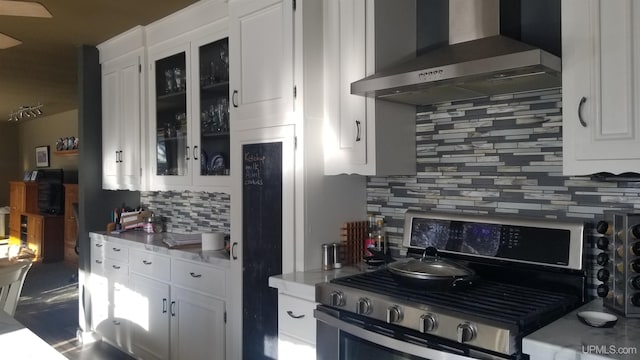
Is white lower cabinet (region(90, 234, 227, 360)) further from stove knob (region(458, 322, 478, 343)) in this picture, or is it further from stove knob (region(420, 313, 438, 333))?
stove knob (region(458, 322, 478, 343))

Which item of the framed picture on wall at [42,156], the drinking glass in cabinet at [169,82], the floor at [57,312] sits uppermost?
the drinking glass in cabinet at [169,82]

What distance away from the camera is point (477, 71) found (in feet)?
5.54

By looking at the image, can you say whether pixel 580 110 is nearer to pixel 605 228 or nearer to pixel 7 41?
pixel 605 228

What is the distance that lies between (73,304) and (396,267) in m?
4.51

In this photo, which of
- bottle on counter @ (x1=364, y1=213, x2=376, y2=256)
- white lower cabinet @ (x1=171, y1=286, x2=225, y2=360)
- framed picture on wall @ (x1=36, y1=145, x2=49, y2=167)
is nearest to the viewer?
bottle on counter @ (x1=364, y1=213, x2=376, y2=256)

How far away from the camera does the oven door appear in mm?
1554

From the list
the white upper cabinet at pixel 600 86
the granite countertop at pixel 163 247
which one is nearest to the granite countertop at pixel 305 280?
the granite countertop at pixel 163 247

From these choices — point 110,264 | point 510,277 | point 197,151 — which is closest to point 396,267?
point 510,277

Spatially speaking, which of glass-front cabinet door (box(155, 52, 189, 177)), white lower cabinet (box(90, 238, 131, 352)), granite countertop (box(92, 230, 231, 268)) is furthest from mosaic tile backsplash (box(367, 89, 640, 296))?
white lower cabinet (box(90, 238, 131, 352))

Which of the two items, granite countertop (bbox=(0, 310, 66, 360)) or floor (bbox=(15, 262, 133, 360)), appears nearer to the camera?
granite countertop (bbox=(0, 310, 66, 360))

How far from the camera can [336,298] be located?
1906mm

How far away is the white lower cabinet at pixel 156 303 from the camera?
2.79 m

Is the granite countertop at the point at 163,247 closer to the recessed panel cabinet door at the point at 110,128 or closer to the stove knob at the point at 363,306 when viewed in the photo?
the recessed panel cabinet door at the point at 110,128

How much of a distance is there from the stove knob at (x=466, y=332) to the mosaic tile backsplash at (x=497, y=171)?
705 millimetres
